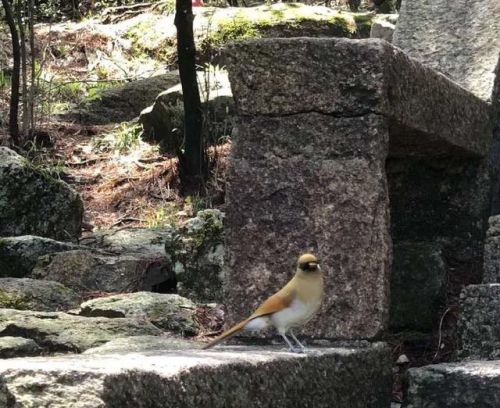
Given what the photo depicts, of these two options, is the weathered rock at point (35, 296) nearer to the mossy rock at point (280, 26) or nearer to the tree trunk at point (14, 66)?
the tree trunk at point (14, 66)

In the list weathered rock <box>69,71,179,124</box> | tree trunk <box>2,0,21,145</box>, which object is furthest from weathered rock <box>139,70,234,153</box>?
tree trunk <box>2,0,21,145</box>

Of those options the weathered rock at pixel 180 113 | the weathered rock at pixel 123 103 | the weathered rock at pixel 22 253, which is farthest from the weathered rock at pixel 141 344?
the weathered rock at pixel 123 103

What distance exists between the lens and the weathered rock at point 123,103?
1280 centimetres

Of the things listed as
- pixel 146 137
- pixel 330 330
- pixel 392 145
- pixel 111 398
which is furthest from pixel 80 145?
pixel 111 398

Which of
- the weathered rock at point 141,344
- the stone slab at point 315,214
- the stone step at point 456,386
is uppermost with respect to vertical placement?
the stone slab at point 315,214

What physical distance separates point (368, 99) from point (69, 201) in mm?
4620

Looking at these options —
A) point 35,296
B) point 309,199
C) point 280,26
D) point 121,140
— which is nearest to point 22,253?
point 35,296

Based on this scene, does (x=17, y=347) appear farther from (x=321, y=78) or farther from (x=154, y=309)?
(x=321, y=78)

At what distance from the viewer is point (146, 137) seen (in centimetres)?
1169

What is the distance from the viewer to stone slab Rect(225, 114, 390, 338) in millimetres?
3959

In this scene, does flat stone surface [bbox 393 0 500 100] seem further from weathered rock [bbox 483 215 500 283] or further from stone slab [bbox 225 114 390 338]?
stone slab [bbox 225 114 390 338]

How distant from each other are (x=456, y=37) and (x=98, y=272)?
2.52m

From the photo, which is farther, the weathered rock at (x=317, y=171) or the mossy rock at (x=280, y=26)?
the mossy rock at (x=280, y=26)

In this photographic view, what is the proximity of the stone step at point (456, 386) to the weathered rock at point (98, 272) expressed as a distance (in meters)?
2.75
